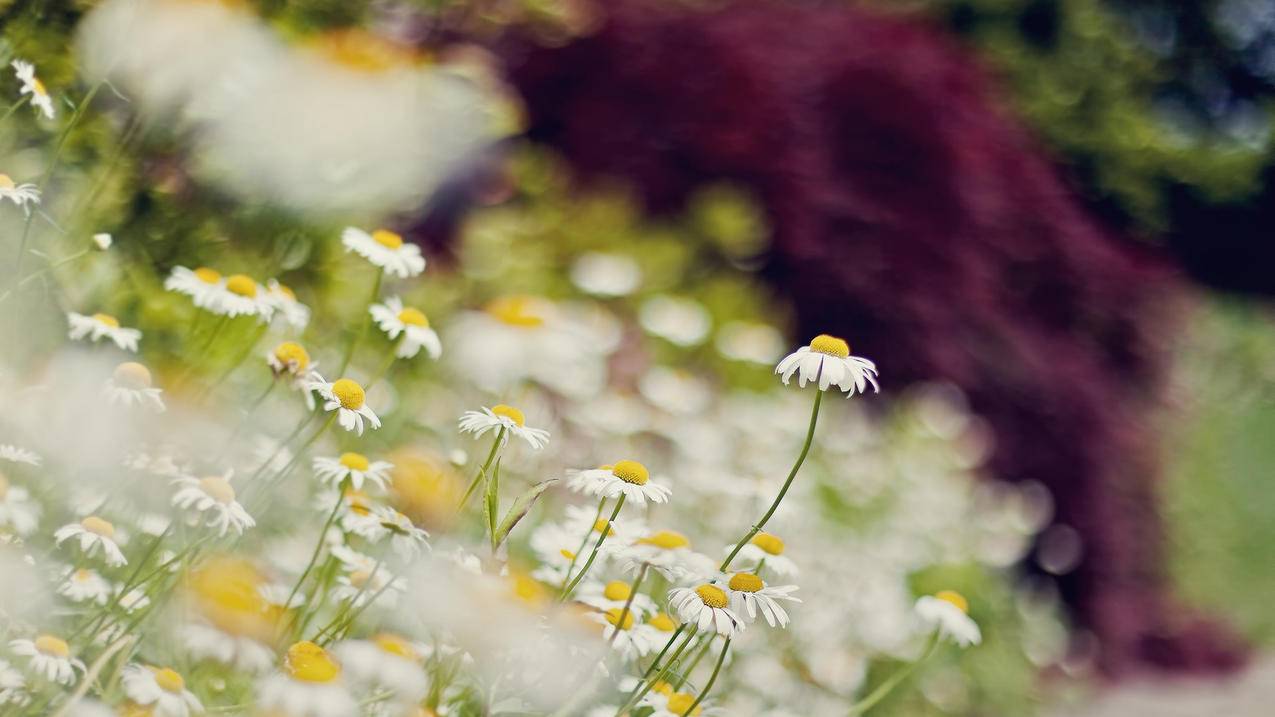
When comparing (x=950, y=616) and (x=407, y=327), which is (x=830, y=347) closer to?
(x=950, y=616)

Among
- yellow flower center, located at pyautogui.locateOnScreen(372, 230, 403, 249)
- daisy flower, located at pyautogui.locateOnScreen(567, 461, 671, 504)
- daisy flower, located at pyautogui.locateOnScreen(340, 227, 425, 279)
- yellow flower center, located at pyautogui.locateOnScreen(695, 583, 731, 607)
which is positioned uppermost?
yellow flower center, located at pyautogui.locateOnScreen(372, 230, 403, 249)

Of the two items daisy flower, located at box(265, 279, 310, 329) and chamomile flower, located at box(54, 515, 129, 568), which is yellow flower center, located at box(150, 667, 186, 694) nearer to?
chamomile flower, located at box(54, 515, 129, 568)

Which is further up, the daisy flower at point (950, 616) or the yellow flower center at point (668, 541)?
the daisy flower at point (950, 616)

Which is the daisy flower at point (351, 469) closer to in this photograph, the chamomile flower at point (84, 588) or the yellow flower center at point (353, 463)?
the yellow flower center at point (353, 463)

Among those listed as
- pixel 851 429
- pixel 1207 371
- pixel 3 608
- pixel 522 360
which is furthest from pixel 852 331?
pixel 1207 371

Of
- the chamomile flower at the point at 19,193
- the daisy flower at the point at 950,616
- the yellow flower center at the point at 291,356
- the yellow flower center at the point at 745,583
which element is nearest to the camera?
the yellow flower center at the point at 745,583

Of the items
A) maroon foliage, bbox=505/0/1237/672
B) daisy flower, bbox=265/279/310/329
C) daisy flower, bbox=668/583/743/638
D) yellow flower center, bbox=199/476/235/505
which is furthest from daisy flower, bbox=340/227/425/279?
maroon foliage, bbox=505/0/1237/672

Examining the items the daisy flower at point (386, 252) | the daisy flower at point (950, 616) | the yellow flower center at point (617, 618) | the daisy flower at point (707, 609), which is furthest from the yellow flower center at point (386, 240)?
the daisy flower at point (950, 616)
